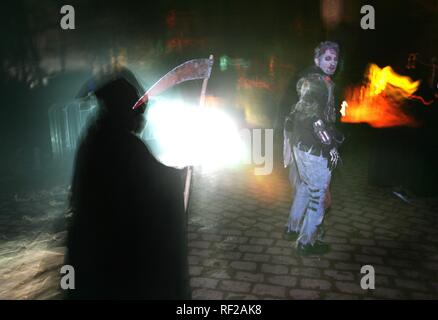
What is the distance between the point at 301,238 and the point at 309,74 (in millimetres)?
1993

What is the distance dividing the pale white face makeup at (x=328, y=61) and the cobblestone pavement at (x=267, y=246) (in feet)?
5.60

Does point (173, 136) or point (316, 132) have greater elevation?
point (316, 132)

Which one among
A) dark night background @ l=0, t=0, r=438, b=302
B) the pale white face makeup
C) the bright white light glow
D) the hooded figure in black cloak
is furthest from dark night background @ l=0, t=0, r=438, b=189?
the hooded figure in black cloak

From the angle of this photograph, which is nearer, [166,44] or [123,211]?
[123,211]

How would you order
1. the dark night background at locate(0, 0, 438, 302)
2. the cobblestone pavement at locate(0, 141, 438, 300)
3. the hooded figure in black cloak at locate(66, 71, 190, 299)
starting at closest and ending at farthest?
the hooded figure in black cloak at locate(66, 71, 190, 299) → the cobblestone pavement at locate(0, 141, 438, 300) → the dark night background at locate(0, 0, 438, 302)

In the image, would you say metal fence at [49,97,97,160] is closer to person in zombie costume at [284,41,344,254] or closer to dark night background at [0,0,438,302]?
dark night background at [0,0,438,302]

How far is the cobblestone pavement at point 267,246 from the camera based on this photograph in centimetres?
404

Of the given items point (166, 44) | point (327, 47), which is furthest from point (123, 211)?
point (166, 44)

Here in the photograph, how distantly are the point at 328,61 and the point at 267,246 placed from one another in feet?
8.05

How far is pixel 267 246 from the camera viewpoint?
504 cm

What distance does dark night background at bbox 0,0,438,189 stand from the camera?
8.91 meters

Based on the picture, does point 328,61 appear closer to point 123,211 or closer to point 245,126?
point 123,211
